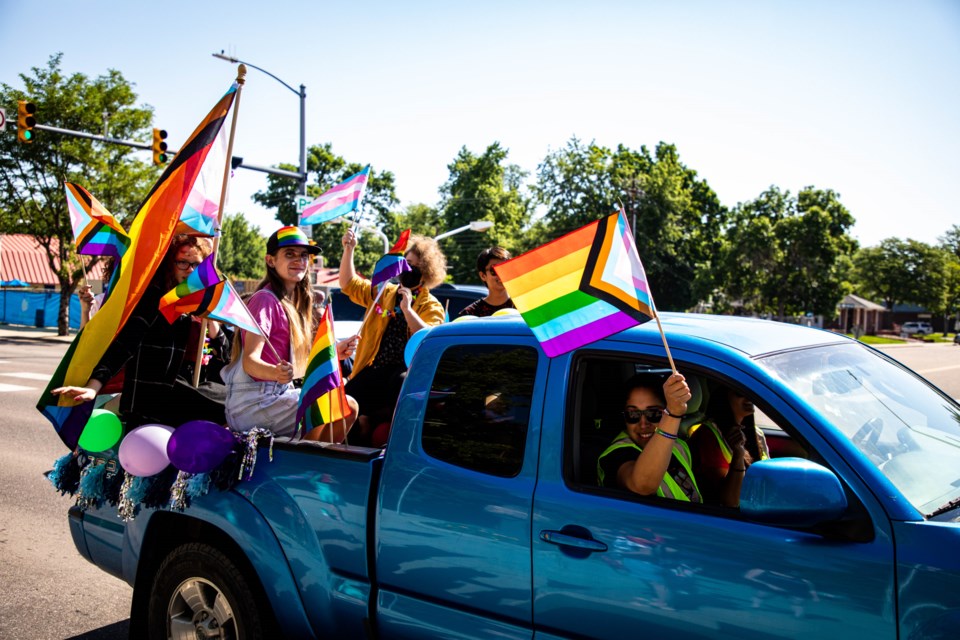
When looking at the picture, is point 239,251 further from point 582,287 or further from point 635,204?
point 582,287

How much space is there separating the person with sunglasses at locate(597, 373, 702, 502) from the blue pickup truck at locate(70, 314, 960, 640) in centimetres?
9

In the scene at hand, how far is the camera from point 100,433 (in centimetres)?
333

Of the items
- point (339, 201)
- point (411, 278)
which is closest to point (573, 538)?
point (411, 278)

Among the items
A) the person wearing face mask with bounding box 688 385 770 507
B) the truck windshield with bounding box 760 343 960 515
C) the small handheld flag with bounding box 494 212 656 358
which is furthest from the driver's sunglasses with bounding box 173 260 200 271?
the truck windshield with bounding box 760 343 960 515

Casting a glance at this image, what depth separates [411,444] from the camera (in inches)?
114

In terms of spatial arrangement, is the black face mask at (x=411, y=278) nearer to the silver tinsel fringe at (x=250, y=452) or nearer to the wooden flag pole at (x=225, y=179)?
the wooden flag pole at (x=225, y=179)

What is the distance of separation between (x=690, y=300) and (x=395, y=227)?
27336mm

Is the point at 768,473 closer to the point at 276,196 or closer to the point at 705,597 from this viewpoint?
the point at 705,597

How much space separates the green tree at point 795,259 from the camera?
5559 centimetres

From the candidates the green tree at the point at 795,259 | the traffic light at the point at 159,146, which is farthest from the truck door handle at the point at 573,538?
the green tree at the point at 795,259

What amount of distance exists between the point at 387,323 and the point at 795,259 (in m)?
57.1

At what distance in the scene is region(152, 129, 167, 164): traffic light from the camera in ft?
57.2

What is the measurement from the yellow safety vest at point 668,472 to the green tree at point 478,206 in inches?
2323

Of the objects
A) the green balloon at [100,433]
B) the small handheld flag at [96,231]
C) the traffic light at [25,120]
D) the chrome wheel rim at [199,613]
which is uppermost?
the traffic light at [25,120]
